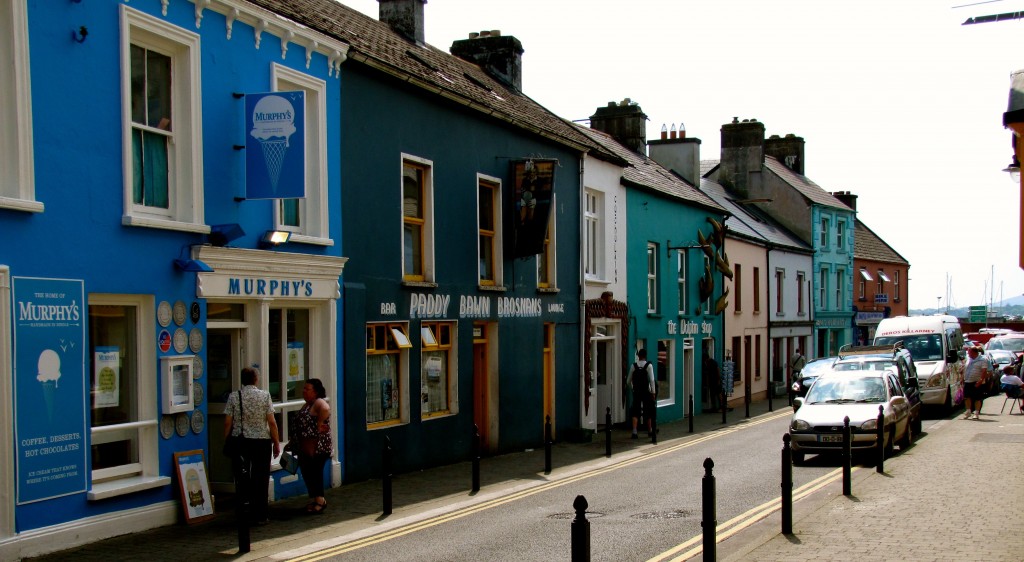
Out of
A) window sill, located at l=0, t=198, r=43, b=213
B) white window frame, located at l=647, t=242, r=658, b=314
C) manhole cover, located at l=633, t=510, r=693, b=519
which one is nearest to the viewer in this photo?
window sill, located at l=0, t=198, r=43, b=213

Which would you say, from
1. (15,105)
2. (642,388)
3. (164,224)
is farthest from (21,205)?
(642,388)

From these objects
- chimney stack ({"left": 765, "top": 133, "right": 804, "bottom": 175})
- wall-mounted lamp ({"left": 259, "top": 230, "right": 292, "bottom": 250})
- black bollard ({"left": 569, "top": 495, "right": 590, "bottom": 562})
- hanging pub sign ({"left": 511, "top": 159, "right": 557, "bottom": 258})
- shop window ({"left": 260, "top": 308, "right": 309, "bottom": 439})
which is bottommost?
black bollard ({"left": 569, "top": 495, "right": 590, "bottom": 562})

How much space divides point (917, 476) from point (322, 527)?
9152 mm

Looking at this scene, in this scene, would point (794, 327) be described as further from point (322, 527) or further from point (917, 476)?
point (322, 527)

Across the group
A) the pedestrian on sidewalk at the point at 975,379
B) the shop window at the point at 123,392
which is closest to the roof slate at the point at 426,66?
the shop window at the point at 123,392

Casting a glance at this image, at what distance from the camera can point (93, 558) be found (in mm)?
9953

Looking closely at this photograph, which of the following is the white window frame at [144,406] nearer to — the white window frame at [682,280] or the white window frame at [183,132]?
the white window frame at [183,132]

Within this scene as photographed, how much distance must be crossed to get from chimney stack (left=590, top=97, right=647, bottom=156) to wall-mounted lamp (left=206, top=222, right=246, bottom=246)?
23797 millimetres

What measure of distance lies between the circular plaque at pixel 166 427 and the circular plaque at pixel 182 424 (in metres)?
0.07

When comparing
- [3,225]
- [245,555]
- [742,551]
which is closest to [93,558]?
[245,555]

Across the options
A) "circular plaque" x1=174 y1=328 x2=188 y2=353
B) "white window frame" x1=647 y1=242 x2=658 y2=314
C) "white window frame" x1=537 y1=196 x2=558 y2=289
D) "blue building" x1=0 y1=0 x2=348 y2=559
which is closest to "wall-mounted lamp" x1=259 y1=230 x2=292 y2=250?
"blue building" x1=0 y1=0 x2=348 y2=559

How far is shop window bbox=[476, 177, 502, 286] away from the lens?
68.1 ft

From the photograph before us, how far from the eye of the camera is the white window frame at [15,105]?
32.8ft

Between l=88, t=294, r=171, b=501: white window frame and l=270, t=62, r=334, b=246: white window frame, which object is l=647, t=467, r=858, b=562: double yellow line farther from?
l=270, t=62, r=334, b=246: white window frame
